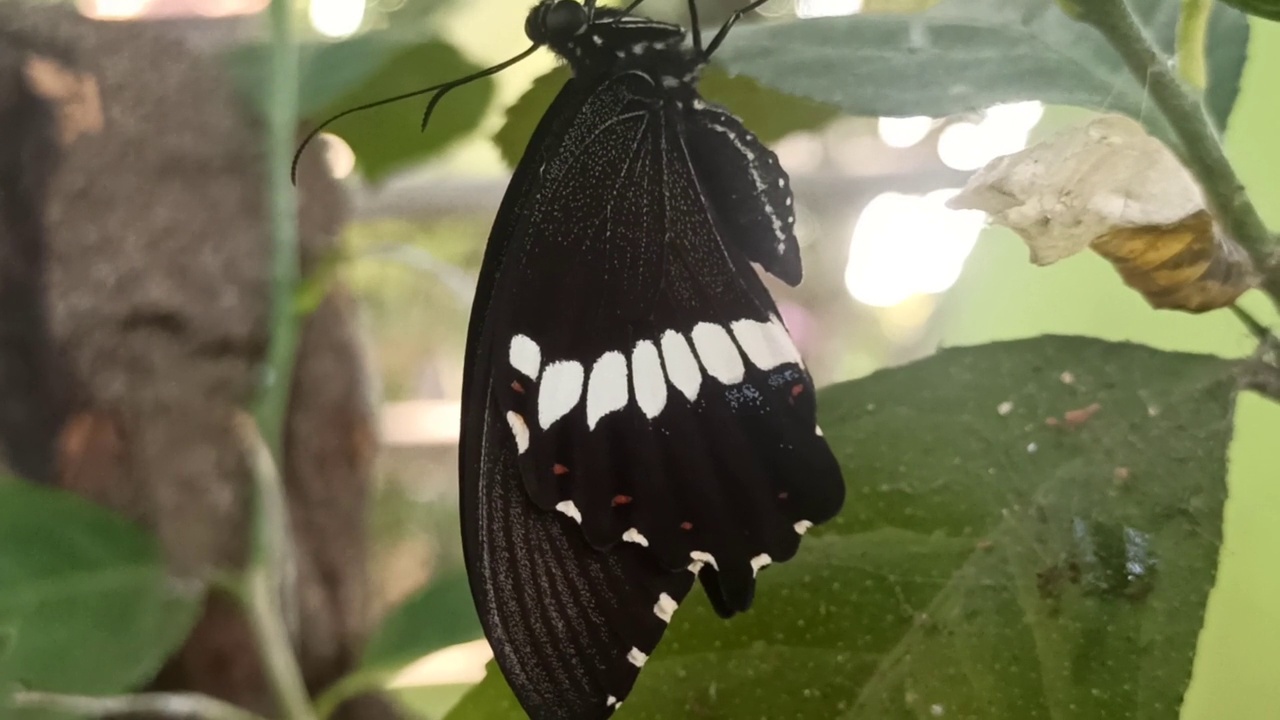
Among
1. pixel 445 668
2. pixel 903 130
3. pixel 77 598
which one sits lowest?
pixel 445 668

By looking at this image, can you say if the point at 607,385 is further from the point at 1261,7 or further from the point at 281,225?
the point at 281,225

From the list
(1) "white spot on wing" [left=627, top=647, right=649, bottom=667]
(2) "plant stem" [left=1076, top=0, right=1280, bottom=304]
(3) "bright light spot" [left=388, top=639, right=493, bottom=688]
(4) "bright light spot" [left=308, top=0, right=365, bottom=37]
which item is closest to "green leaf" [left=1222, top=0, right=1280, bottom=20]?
(2) "plant stem" [left=1076, top=0, right=1280, bottom=304]

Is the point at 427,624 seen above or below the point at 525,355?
below

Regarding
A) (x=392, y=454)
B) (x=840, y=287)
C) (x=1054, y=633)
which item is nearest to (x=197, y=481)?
(x=392, y=454)

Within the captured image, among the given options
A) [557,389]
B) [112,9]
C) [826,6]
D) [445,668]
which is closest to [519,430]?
[557,389]

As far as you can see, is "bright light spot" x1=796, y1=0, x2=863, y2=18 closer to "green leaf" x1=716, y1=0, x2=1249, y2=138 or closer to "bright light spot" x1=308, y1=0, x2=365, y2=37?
"green leaf" x1=716, y1=0, x2=1249, y2=138

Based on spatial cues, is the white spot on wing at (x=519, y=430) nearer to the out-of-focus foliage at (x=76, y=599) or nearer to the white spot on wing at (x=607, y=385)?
the white spot on wing at (x=607, y=385)

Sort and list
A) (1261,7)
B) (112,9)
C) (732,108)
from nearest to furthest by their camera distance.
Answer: (1261,7) → (732,108) → (112,9)
